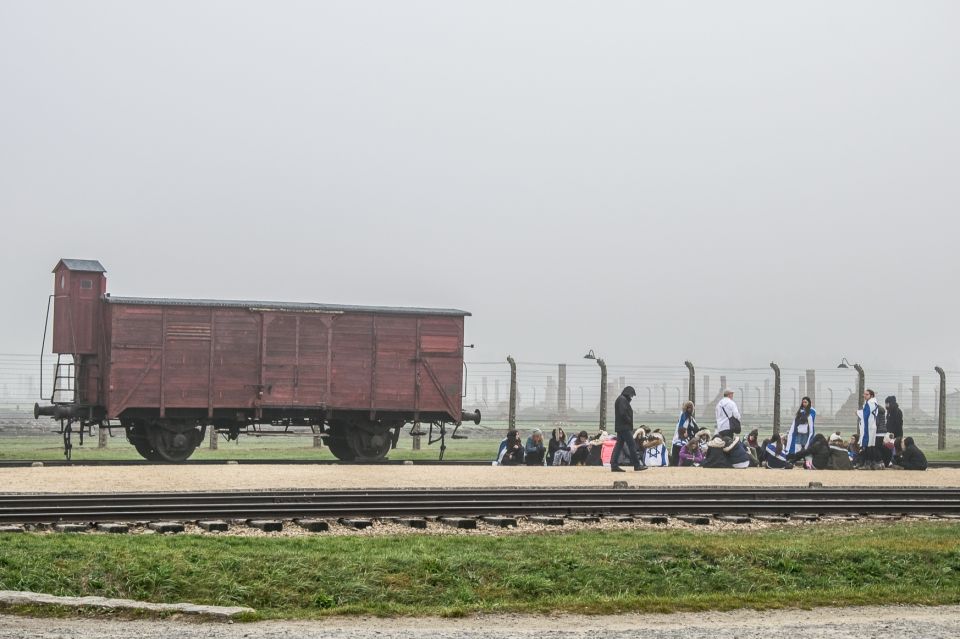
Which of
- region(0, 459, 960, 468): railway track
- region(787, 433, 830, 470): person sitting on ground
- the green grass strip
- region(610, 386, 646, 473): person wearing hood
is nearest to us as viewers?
the green grass strip

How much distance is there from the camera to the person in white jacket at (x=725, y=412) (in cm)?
2394

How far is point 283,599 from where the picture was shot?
9820mm

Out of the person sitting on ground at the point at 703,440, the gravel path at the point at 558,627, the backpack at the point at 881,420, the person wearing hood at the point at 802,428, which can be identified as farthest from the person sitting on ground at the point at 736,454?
the gravel path at the point at 558,627

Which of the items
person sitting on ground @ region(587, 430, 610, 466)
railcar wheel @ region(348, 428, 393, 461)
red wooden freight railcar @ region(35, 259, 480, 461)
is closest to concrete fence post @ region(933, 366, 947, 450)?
person sitting on ground @ region(587, 430, 610, 466)

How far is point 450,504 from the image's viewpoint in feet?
52.0

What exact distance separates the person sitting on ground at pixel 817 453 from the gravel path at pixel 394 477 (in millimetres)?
804

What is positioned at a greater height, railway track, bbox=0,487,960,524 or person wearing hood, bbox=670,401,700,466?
person wearing hood, bbox=670,401,700,466

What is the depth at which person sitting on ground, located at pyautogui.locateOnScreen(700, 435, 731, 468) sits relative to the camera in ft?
79.7

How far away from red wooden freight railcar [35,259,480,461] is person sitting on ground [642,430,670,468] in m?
4.43

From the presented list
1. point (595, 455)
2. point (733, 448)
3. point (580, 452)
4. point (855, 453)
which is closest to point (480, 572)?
point (580, 452)

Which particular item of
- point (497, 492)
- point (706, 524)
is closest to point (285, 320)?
point (497, 492)

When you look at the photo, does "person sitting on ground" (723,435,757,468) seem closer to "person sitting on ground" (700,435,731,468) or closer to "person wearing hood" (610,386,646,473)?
"person sitting on ground" (700,435,731,468)

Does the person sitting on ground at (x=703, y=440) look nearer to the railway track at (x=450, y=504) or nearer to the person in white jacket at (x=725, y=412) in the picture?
the person in white jacket at (x=725, y=412)

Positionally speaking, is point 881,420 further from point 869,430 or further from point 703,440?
point 703,440
